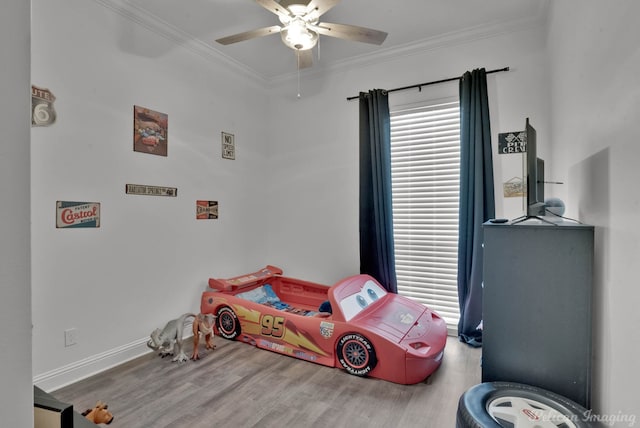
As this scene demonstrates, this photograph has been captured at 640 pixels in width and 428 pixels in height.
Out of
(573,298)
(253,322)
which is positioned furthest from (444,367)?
(253,322)

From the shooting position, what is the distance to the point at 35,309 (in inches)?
85.4

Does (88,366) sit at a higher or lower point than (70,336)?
lower

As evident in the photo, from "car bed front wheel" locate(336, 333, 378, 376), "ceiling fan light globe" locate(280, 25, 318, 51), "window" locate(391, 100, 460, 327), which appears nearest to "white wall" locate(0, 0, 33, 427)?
"ceiling fan light globe" locate(280, 25, 318, 51)

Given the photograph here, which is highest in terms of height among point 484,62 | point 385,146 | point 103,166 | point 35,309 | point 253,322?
point 484,62

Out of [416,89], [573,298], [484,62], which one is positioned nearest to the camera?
[573,298]

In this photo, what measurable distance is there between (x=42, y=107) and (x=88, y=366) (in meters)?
1.85

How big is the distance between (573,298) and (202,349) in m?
2.70

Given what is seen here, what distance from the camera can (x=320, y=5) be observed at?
6.72 ft

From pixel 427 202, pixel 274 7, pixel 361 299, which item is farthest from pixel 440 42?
pixel 361 299

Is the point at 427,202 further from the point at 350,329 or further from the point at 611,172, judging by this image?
the point at 611,172

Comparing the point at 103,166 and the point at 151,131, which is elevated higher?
the point at 151,131

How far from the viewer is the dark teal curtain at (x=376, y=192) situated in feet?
11.1

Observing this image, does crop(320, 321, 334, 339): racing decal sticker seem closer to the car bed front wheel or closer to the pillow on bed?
the car bed front wheel

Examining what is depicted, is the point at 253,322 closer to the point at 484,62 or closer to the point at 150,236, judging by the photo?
the point at 150,236
